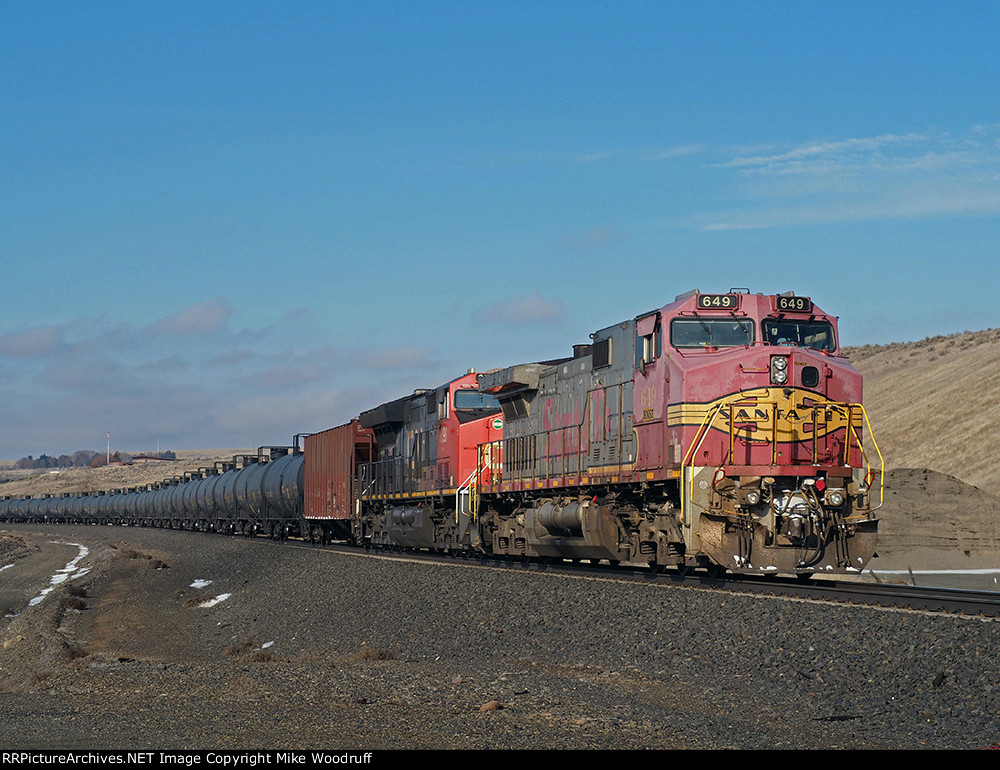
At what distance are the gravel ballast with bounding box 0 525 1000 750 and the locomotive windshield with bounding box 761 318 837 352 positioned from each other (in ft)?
13.2

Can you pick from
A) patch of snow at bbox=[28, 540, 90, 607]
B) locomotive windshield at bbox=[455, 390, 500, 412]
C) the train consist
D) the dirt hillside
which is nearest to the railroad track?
the train consist

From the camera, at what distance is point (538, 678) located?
12.2 metres

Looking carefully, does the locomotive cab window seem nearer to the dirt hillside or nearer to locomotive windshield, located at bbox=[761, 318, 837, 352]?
locomotive windshield, located at bbox=[761, 318, 837, 352]

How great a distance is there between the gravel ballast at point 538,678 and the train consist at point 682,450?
1.28 metres

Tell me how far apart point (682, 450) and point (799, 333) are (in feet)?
8.72

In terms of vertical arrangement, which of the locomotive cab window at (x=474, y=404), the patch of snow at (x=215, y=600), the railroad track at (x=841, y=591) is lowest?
the patch of snow at (x=215, y=600)

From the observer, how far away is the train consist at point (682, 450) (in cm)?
1565

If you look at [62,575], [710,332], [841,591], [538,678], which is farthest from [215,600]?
[538,678]

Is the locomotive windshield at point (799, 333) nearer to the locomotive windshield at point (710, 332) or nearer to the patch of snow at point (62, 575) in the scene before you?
the locomotive windshield at point (710, 332)

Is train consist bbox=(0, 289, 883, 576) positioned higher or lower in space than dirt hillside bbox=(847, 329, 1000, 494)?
lower

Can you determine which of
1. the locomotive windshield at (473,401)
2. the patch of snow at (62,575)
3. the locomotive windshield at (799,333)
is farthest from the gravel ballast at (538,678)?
the patch of snow at (62,575)

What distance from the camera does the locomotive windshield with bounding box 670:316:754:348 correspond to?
17.0 metres

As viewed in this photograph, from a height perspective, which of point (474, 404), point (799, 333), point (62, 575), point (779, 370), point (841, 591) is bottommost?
point (62, 575)

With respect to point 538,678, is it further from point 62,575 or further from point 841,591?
point 62,575
